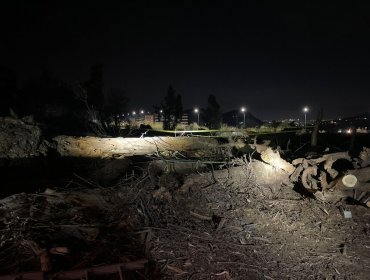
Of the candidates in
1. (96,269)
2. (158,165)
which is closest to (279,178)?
(158,165)

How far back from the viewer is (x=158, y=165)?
9.34 meters

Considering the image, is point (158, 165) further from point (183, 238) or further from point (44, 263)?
point (44, 263)

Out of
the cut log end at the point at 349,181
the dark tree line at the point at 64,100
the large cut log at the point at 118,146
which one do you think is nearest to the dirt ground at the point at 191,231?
the cut log end at the point at 349,181

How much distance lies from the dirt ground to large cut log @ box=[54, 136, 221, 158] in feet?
21.7

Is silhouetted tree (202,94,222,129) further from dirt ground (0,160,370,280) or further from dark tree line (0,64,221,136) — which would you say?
dirt ground (0,160,370,280)

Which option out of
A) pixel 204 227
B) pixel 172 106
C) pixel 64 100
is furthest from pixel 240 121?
pixel 204 227

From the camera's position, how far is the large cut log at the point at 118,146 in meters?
13.9

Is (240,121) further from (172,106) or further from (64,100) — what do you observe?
(64,100)

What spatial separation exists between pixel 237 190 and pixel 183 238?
97.9 inches

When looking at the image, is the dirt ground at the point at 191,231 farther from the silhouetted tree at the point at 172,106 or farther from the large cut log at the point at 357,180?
the silhouetted tree at the point at 172,106

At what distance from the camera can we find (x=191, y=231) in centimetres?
576

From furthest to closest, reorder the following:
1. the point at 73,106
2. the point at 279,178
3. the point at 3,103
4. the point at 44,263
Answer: the point at 73,106 → the point at 3,103 → the point at 279,178 → the point at 44,263

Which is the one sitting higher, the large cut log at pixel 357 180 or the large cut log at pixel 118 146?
the large cut log at pixel 118 146

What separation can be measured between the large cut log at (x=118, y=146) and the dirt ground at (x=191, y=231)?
21.7 ft
